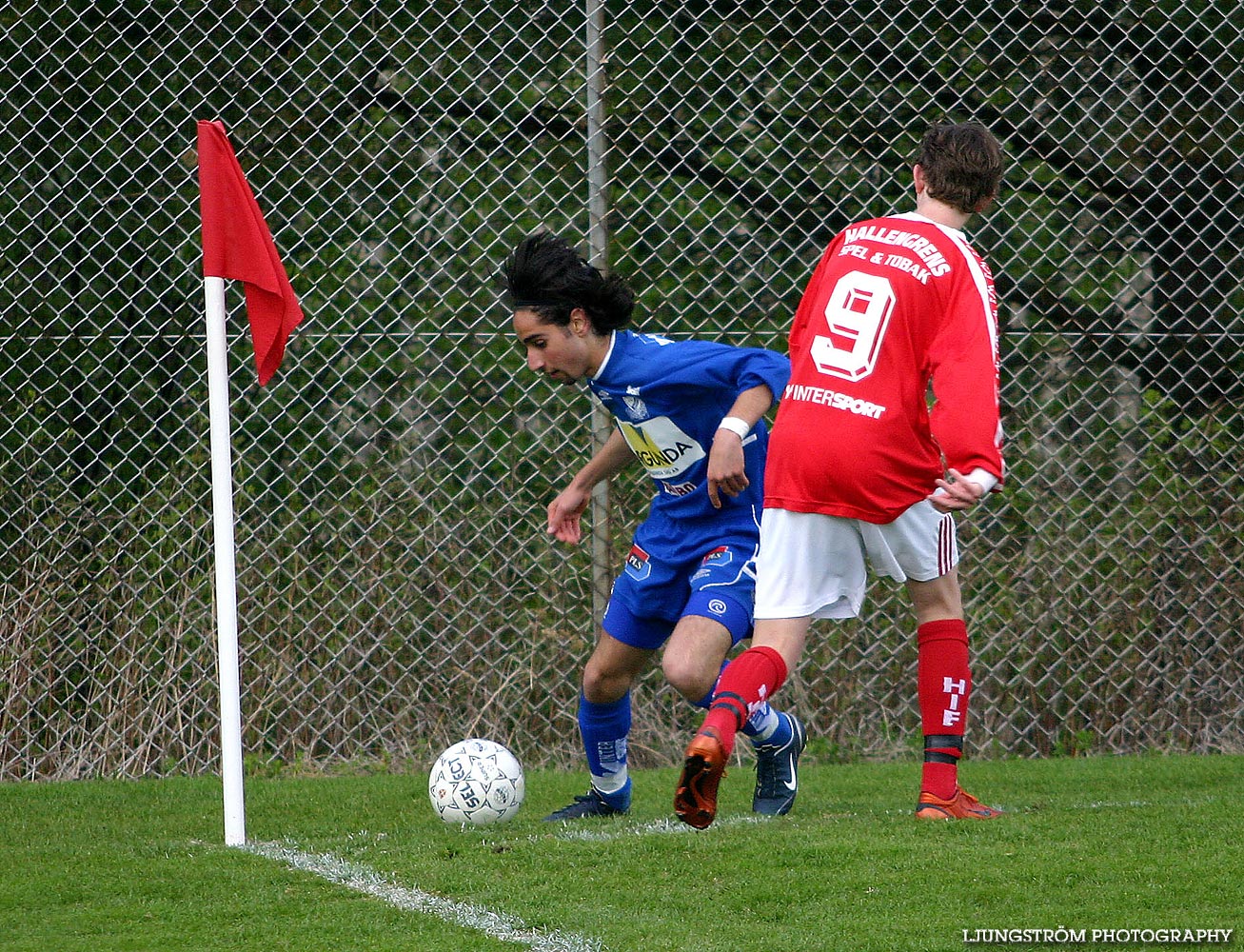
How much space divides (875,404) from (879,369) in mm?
84

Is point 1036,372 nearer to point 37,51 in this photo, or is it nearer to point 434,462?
point 434,462

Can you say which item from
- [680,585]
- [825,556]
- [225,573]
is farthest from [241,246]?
[825,556]

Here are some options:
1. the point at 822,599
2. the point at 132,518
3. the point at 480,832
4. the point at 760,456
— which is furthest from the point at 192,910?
the point at 132,518

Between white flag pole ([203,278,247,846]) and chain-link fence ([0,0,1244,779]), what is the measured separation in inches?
64.9

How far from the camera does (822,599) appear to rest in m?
3.31

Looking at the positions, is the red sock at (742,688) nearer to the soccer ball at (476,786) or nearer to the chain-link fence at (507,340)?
the soccer ball at (476,786)

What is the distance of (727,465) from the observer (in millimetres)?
3451

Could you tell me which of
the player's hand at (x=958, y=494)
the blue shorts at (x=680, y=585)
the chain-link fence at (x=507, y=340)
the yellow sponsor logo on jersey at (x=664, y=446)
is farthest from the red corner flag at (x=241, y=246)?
the player's hand at (x=958, y=494)

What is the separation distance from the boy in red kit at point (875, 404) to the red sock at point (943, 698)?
277mm

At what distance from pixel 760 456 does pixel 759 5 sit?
92.4 inches

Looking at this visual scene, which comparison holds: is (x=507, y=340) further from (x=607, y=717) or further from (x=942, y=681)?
(x=942, y=681)

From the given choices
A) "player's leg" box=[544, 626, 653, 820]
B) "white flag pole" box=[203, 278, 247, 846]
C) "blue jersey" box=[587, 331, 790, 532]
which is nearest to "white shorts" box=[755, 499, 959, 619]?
"blue jersey" box=[587, 331, 790, 532]

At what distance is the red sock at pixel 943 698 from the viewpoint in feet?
11.8

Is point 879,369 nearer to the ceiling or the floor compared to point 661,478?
Result: nearer to the ceiling
